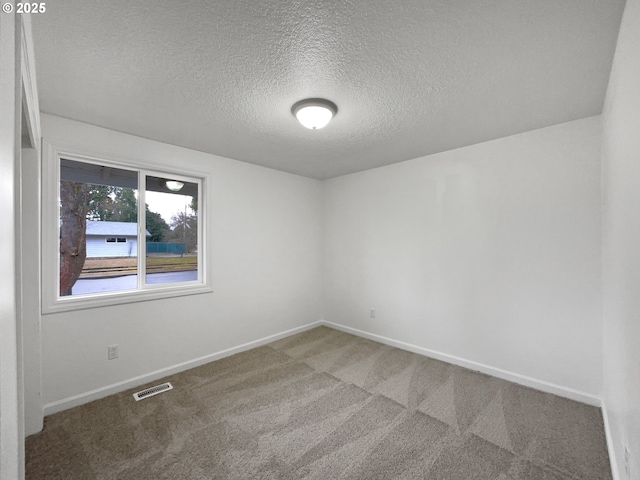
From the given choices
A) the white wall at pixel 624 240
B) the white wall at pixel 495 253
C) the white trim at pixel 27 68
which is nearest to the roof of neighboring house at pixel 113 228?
the white trim at pixel 27 68

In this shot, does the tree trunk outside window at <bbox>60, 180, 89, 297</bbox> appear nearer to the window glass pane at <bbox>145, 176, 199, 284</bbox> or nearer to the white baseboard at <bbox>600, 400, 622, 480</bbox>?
the window glass pane at <bbox>145, 176, 199, 284</bbox>

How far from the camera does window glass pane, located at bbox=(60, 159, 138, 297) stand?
247cm

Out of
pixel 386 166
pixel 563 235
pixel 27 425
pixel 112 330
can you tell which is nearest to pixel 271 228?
pixel 386 166

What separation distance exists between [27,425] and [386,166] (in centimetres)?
415

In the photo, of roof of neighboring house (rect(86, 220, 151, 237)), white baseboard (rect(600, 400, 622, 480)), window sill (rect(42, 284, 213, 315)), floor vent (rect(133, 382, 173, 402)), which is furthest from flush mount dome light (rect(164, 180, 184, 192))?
white baseboard (rect(600, 400, 622, 480))

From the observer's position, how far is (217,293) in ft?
10.8

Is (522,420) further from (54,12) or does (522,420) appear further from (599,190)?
(54,12)

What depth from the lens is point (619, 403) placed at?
1557mm

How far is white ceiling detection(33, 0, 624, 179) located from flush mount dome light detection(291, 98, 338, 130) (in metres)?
0.06

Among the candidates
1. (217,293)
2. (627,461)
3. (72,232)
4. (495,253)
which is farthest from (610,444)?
(72,232)

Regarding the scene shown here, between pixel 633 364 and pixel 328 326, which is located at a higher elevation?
pixel 633 364

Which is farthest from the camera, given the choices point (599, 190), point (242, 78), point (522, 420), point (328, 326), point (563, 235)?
point (328, 326)

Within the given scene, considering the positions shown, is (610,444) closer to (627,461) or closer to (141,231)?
(627,461)

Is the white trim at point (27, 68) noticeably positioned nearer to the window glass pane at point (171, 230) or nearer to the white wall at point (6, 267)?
the white wall at point (6, 267)
